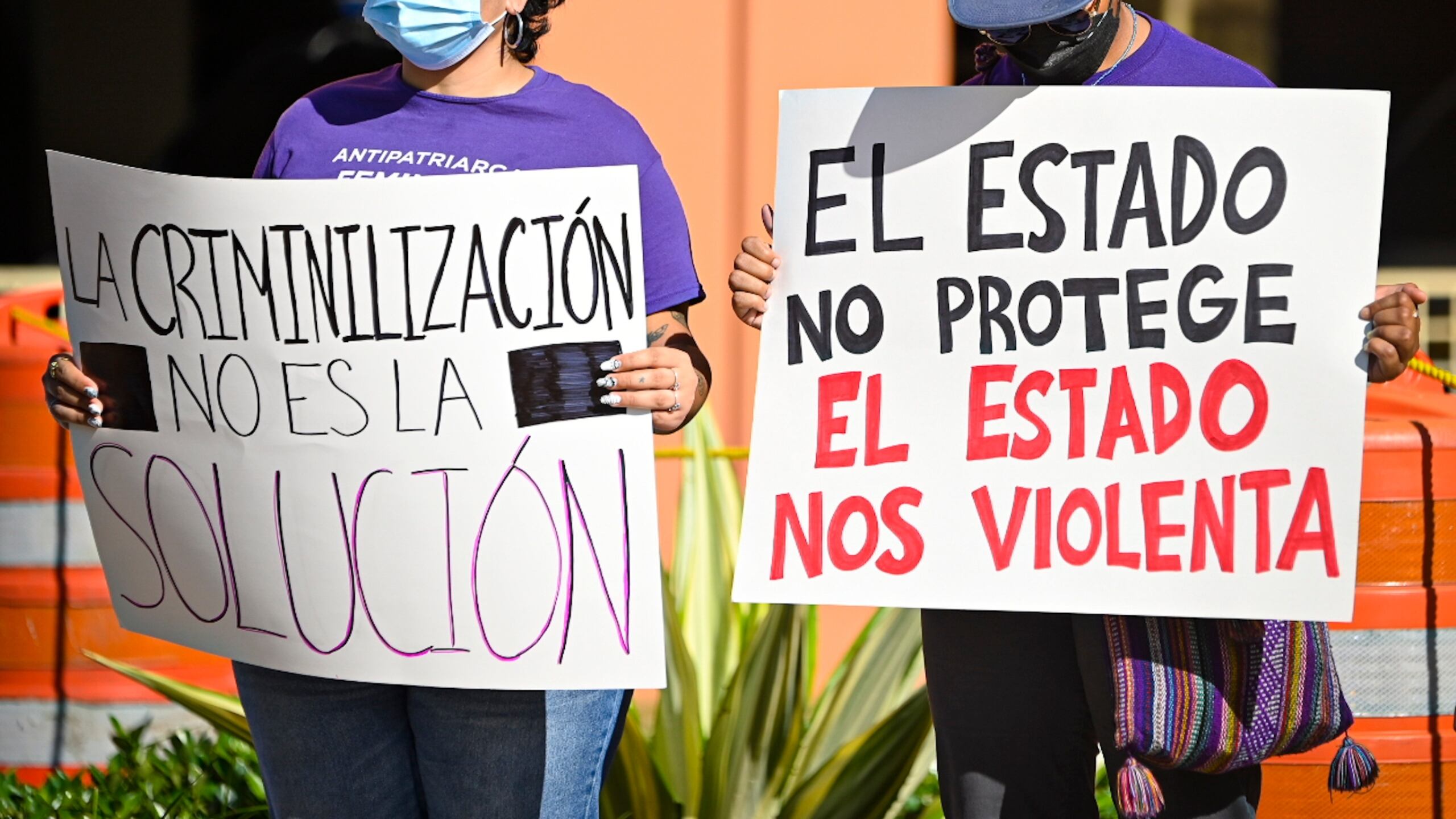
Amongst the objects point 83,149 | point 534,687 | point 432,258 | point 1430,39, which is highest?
point 1430,39

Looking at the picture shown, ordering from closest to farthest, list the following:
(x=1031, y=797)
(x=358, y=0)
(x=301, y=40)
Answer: (x=1031, y=797), (x=358, y=0), (x=301, y=40)

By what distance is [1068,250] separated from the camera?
205cm

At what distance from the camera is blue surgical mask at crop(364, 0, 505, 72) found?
203 cm

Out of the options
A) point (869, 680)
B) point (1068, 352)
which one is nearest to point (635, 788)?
point (869, 680)

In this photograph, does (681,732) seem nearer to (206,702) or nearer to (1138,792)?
(206,702)

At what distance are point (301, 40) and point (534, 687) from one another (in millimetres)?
5475

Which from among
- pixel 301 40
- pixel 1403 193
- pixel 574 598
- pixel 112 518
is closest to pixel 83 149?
pixel 301 40

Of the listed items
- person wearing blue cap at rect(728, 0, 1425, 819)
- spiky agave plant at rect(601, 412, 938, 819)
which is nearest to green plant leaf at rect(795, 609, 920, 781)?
spiky agave plant at rect(601, 412, 938, 819)

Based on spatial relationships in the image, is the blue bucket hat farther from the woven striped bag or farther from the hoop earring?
the woven striped bag

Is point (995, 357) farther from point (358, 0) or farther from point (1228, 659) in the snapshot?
point (358, 0)

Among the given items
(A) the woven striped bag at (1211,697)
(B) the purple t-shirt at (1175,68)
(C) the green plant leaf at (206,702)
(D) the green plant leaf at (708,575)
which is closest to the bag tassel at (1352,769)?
(A) the woven striped bag at (1211,697)

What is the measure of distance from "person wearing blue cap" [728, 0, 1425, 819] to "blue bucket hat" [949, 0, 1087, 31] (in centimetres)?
5

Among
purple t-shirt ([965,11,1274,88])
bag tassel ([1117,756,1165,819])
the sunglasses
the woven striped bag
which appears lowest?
bag tassel ([1117,756,1165,819])

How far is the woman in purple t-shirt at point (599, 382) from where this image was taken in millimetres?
2002
